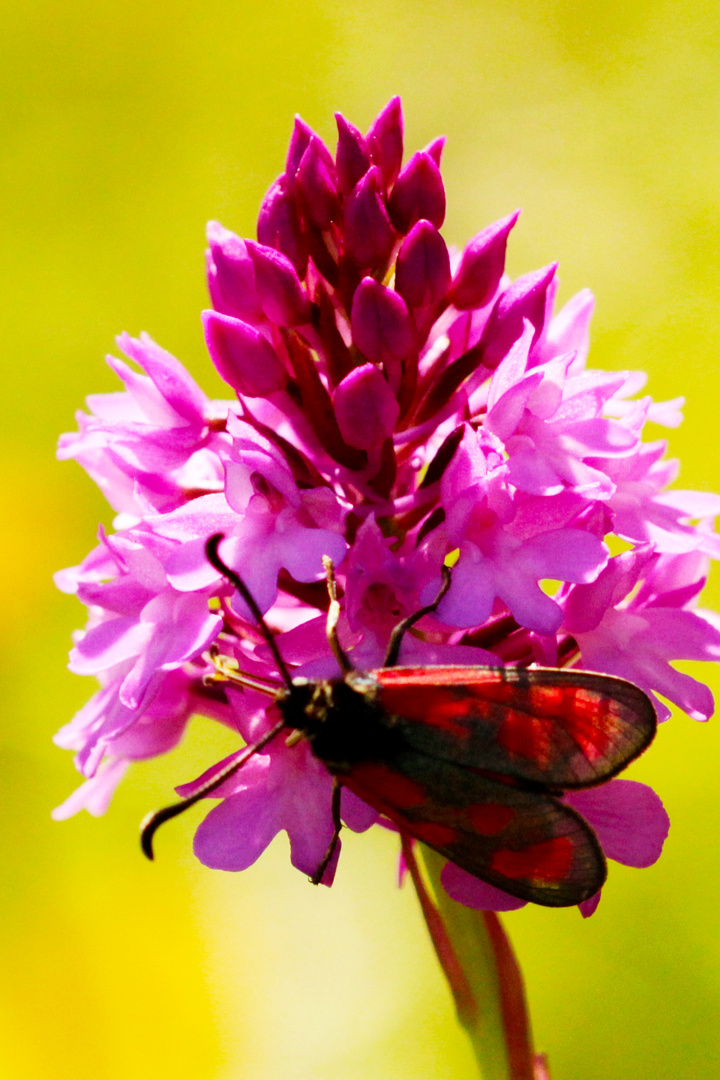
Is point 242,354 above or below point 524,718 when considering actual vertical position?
above

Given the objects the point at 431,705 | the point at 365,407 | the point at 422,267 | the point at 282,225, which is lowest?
the point at 431,705

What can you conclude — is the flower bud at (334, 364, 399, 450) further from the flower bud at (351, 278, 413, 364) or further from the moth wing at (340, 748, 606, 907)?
the moth wing at (340, 748, 606, 907)

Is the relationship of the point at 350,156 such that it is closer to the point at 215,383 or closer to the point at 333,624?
the point at 333,624

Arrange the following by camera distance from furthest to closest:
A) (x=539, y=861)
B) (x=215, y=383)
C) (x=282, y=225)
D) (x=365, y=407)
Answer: (x=215, y=383), (x=282, y=225), (x=365, y=407), (x=539, y=861)

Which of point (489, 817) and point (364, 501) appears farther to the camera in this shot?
point (364, 501)

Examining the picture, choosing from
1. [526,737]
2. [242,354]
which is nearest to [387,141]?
[242,354]

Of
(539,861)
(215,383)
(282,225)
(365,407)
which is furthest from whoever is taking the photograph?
(215,383)

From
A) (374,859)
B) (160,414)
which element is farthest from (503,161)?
(160,414)
